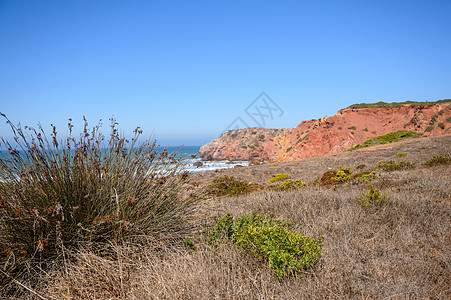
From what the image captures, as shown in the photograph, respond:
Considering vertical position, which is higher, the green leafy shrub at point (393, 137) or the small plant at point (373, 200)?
the green leafy shrub at point (393, 137)

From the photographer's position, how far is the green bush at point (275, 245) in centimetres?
260

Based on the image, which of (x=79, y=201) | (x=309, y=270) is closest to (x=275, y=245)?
(x=309, y=270)

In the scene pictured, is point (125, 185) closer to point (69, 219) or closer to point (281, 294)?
point (69, 219)

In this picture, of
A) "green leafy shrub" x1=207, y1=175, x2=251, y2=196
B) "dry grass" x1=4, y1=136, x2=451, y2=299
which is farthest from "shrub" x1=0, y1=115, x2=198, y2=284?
"green leafy shrub" x1=207, y1=175, x2=251, y2=196

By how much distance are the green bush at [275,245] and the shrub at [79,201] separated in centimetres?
60

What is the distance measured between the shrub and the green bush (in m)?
0.60

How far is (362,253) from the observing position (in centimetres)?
310

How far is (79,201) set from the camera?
2.74 meters

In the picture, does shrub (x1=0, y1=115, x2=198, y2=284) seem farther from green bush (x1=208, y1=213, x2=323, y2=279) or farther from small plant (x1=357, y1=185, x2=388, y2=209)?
small plant (x1=357, y1=185, x2=388, y2=209)

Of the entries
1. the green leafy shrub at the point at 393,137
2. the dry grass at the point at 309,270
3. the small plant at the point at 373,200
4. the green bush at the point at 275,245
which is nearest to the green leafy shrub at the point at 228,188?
the dry grass at the point at 309,270

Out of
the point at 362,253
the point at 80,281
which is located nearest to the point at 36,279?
the point at 80,281

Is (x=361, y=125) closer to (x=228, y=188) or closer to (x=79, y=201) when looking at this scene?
(x=228, y=188)

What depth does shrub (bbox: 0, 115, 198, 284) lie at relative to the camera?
2.52 metres

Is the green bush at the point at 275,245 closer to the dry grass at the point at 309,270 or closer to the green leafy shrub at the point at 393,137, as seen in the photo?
the dry grass at the point at 309,270
